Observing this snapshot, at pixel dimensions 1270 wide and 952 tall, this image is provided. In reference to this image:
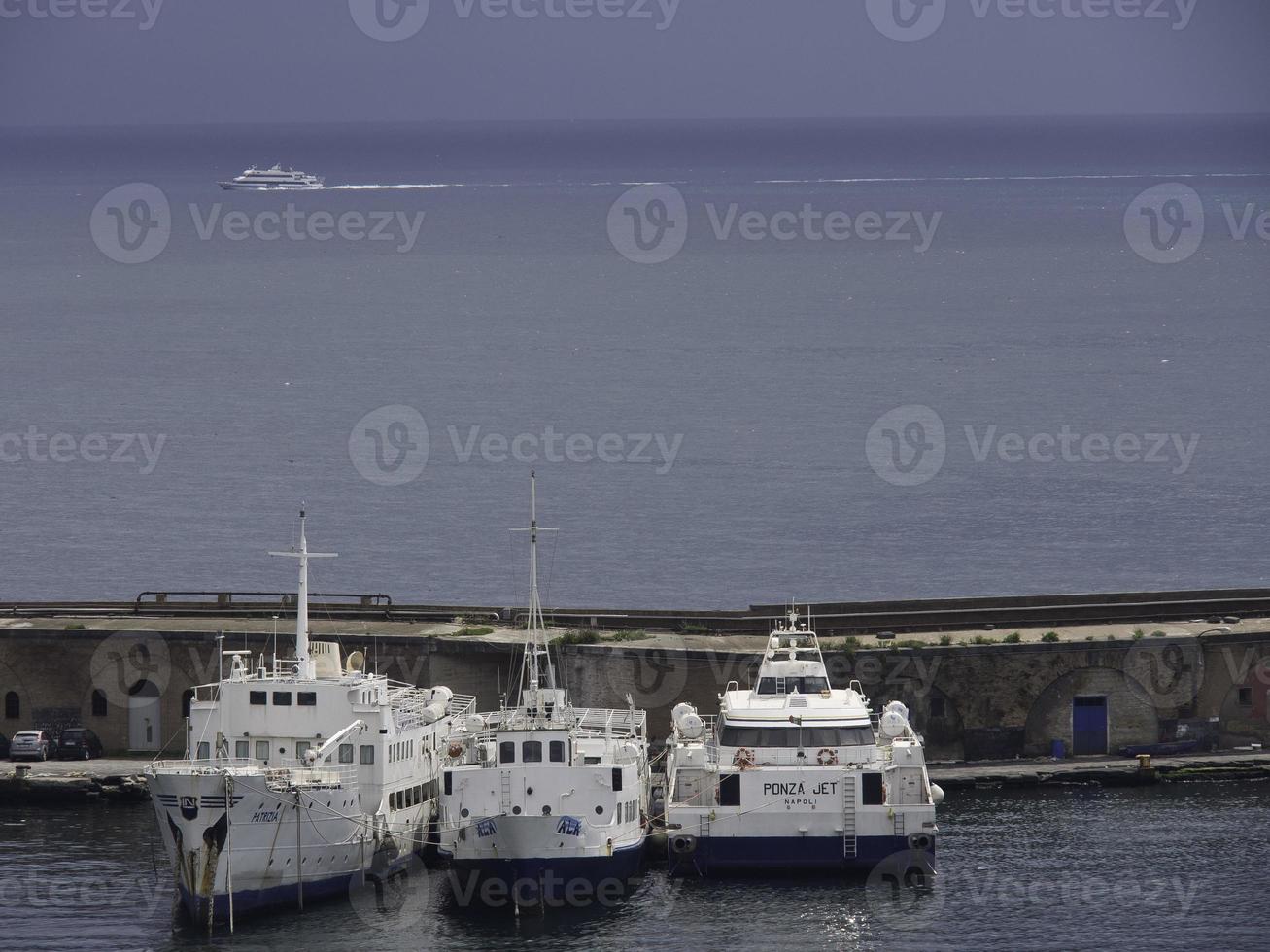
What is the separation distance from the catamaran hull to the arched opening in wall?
18692 mm

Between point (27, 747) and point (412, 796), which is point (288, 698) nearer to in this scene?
point (412, 796)

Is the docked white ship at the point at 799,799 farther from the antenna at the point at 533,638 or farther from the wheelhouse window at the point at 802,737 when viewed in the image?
the antenna at the point at 533,638

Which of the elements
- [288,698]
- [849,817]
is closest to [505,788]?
[288,698]

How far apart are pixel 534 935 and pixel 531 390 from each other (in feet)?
319

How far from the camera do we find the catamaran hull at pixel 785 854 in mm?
53844

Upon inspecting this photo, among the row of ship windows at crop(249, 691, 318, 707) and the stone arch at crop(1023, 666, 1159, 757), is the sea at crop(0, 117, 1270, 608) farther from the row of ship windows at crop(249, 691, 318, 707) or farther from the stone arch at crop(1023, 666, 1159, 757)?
the row of ship windows at crop(249, 691, 318, 707)

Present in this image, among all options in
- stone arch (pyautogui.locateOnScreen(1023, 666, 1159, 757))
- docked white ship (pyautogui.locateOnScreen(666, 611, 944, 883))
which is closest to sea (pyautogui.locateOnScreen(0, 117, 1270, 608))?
stone arch (pyautogui.locateOnScreen(1023, 666, 1159, 757))

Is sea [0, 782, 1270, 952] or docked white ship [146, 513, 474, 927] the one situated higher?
docked white ship [146, 513, 474, 927]

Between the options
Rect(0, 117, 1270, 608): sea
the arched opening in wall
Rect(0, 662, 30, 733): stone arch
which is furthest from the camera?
Rect(0, 117, 1270, 608): sea

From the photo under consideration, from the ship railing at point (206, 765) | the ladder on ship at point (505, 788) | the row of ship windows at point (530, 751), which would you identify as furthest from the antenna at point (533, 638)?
the ship railing at point (206, 765)

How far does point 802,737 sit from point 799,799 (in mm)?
1730

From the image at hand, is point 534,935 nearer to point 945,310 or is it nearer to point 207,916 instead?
point 207,916

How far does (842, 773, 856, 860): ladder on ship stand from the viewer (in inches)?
2119

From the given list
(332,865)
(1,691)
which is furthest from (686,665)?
(1,691)
